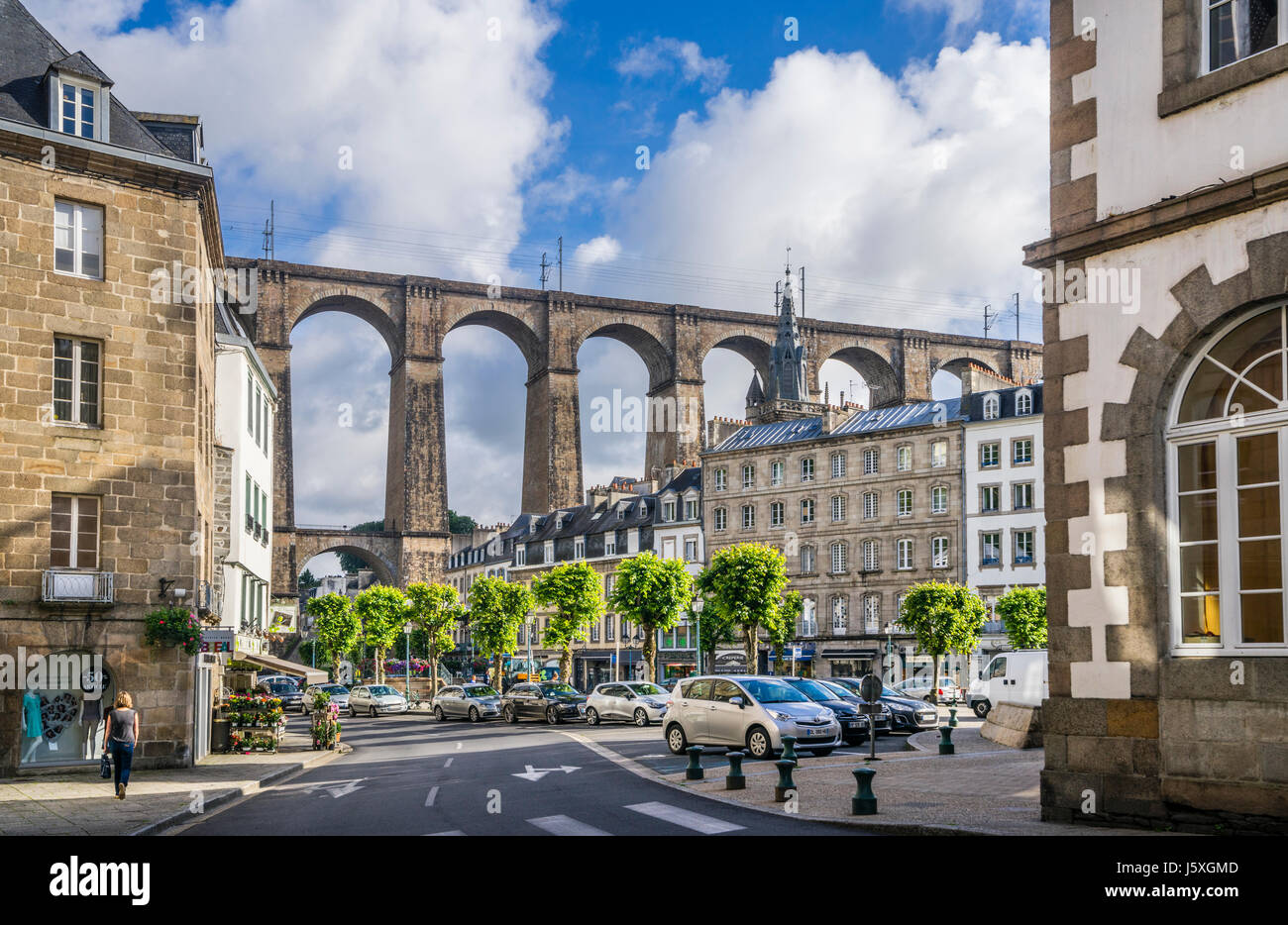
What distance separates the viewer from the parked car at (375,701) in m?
56.0

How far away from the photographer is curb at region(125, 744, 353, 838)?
14844 millimetres

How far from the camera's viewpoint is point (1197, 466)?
12273 millimetres

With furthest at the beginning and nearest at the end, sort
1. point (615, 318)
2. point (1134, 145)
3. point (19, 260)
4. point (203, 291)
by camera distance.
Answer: point (615, 318)
point (203, 291)
point (19, 260)
point (1134, 145)

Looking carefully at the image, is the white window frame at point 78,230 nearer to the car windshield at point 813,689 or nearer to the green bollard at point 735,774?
the green bollard at point 735,774

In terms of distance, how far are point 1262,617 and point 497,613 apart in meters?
56.0

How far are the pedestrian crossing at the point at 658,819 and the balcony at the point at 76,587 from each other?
1159 cm

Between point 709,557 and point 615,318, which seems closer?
point 709,557

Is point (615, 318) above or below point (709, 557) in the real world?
Answer: above

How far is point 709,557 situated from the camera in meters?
70.9
